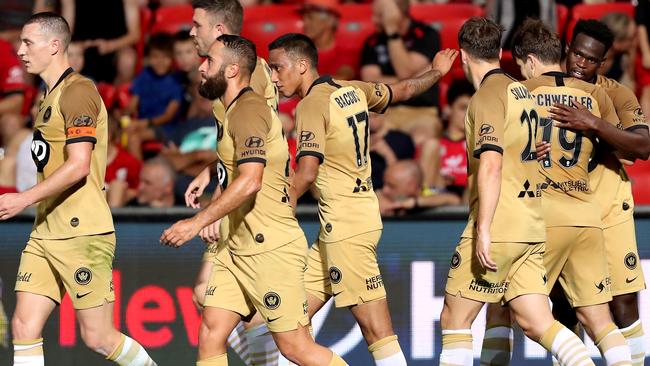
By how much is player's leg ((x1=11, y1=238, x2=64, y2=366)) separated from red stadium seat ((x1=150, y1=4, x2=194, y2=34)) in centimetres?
575

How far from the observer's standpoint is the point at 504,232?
735 centimetres

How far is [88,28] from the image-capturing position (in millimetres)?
13094

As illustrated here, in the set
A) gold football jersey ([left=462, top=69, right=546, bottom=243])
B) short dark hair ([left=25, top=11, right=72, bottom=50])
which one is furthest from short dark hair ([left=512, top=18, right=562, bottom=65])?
short dark hair ([left=25, top=11, right=72, bottom=50])

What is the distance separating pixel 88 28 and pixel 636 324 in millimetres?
6946

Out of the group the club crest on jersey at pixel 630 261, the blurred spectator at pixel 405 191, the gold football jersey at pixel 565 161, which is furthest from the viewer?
the blurred spectator at pixel 405 191

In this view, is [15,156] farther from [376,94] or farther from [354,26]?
[376,94]

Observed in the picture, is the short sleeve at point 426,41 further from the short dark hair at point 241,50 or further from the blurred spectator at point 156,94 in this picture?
the short dark hair at point 241,50

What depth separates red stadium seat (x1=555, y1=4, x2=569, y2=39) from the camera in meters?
12.7

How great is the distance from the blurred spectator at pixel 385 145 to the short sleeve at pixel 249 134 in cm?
367

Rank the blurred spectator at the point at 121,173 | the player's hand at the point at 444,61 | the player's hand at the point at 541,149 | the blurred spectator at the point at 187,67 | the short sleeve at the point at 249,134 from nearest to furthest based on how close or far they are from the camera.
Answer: the short sleeve at the point at 249,134 < the player's hand at the point at 541,149 < the player's hand at the point at 444,61 < the blurred spectator at the point at 121,173 < the blurred spectator at the point at 187,67

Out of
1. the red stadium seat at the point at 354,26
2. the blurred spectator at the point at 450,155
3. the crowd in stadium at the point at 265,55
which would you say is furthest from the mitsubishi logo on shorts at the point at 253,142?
the red stadium seat at the point at 354,26

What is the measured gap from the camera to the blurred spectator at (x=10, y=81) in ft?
41.1

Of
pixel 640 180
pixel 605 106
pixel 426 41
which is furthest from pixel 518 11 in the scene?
pixel 605 106

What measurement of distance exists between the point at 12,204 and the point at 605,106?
12.4ft
